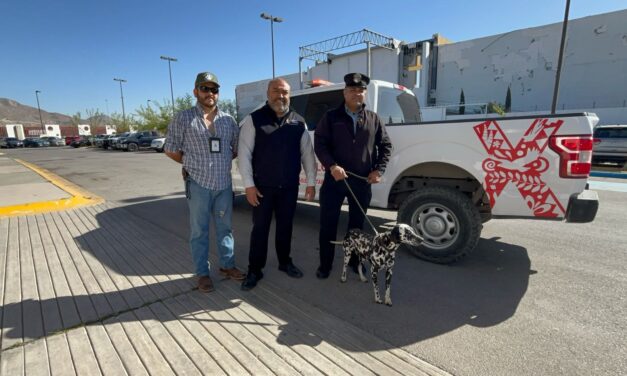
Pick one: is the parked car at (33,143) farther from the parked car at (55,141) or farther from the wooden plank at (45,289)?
the wooden plank at (45,289)

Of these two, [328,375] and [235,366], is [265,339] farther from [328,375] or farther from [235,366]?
[328,375]

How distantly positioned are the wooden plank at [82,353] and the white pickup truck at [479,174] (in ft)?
10.0

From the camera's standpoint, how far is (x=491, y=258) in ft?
12.9

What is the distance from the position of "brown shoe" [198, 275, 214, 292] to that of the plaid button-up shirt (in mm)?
863

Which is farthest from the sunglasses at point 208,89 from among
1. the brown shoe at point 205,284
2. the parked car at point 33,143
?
the parked car at point 33,143

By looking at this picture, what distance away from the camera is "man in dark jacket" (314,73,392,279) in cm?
309

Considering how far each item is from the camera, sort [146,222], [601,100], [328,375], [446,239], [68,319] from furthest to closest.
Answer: [601,100] < [146,222] < [446,239] < [68,319] < [328,375]

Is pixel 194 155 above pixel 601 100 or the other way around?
the other way around

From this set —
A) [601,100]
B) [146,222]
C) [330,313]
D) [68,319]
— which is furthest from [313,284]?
[601,100]

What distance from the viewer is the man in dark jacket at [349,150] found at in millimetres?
3088

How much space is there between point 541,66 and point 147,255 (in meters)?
35.7

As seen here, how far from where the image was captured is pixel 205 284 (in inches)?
120

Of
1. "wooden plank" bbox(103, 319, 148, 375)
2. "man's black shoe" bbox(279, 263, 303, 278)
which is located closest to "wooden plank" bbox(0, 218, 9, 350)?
"wooden plank" bbox(103, 319, 148, 375)

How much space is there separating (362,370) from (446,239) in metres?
2.11
